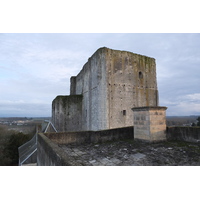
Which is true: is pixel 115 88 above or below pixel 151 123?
above

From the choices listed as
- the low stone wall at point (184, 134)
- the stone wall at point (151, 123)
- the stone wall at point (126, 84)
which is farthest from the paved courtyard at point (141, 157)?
the stone wall at point (126, 84)

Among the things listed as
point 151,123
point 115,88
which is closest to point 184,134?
point 151,123

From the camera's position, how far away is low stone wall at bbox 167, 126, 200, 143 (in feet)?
21.7

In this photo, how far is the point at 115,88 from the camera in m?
12.7

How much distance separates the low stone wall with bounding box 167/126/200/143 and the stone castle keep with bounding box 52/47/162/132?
5.36 metres

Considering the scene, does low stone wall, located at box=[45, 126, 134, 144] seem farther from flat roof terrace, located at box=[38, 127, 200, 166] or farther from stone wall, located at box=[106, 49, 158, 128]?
stone wall, located at box=[106, 49, 158, 128]

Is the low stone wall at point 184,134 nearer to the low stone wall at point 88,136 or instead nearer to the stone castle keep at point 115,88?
the low stone wall at point 88,136

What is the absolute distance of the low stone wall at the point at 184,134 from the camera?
260 inches

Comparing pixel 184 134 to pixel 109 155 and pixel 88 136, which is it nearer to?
pixel 109 155

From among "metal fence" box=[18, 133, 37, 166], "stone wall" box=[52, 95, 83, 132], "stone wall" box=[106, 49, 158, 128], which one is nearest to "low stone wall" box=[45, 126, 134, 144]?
"stone wall" box=[106, 49, 158, 128]

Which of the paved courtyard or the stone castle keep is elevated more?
the stone castle keep

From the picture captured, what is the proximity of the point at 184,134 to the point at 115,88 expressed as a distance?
660 centimetres

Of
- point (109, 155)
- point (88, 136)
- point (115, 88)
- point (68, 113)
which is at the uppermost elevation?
point (115, 88)

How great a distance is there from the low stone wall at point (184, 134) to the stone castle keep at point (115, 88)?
5.36 meters
